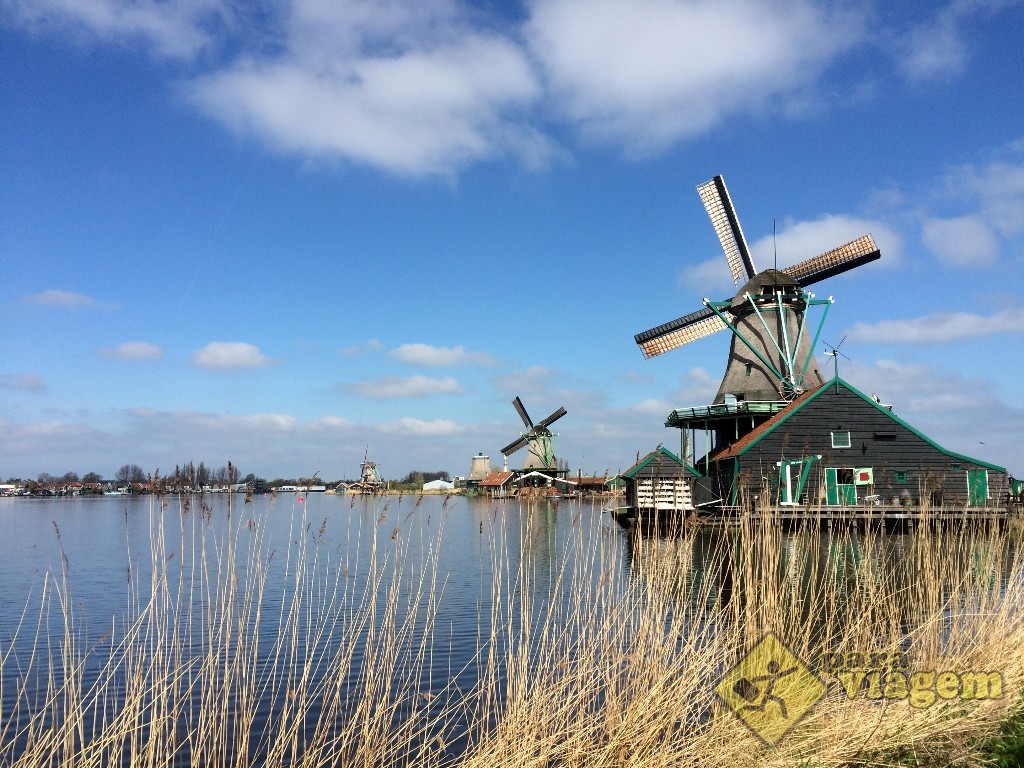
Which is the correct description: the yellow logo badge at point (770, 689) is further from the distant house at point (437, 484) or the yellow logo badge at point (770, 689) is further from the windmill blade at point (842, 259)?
the distant house at point (437, 484)

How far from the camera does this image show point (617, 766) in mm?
5145

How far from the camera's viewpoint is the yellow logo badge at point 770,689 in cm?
542

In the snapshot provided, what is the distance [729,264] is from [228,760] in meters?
31.2

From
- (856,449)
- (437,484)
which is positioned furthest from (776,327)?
(437,484)

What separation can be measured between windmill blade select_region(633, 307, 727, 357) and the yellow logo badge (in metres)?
28.3

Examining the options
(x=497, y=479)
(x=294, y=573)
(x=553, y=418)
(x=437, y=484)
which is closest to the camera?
(x=294, y=573)

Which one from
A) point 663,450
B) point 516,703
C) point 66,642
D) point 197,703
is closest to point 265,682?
point 197,703

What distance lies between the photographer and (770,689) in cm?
584

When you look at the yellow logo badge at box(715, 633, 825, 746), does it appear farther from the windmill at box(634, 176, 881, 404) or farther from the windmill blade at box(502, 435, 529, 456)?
the windmill blade at box(502, 435, 529, 456)

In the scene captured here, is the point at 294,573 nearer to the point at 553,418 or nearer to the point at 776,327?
the point at 776,327

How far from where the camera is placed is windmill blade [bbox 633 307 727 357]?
110 ft

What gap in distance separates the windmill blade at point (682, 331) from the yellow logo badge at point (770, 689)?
92.7 ft

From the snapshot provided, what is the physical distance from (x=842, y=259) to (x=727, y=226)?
5567mm

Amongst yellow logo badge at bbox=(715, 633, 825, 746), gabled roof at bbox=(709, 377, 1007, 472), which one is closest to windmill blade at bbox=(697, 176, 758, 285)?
gabled roof at bbox=(709, 377, 1007, 472)
